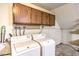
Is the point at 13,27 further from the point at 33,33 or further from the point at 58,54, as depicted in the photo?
the point at 58,54

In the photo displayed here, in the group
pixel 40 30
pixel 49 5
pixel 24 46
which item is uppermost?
pixel 49 5

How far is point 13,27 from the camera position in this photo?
1.27 metres

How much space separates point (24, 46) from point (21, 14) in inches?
12.2

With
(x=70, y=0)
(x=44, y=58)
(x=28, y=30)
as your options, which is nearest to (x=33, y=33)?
(x=28, y=30)

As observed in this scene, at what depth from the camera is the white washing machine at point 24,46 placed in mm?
1275

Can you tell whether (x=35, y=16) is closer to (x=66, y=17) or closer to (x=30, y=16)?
(x=30, y=16)

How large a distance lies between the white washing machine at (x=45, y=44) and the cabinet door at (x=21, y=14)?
18 centimetres

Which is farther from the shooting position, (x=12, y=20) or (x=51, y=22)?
(x=51, y=22)

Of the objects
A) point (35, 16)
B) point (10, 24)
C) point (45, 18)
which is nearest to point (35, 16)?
point (35, 16)

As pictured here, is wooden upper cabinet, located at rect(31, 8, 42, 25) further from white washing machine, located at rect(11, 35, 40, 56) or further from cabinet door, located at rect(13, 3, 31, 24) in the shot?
white washing machine, located at rect(11, 35, 40, 56)

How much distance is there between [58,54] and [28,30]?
390mm

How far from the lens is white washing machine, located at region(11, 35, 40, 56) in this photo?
1275mm

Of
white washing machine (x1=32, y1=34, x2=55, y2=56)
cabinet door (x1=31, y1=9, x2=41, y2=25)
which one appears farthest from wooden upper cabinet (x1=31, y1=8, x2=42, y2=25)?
white washing machine (x1=32, y1=34, x2=55, y2=56)

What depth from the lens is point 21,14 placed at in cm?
130
